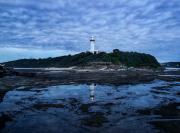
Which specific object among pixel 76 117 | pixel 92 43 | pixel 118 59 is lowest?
pixel 76 117

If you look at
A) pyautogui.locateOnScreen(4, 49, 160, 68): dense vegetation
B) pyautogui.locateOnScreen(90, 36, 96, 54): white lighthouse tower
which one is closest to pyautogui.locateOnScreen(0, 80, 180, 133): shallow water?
pyautogui.locateOnScreen(4, 49, 160, 68): dense vegetation

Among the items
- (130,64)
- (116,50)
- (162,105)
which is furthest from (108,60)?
(162,105)

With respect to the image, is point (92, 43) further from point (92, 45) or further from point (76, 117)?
point (76, 117)

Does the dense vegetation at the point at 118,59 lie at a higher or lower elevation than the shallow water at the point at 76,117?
higher

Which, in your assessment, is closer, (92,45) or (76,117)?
(76,117)

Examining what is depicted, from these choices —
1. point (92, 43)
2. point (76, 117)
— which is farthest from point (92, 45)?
point (76, 117)

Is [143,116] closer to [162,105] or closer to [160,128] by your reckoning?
[160,128]

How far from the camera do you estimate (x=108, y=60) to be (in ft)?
477

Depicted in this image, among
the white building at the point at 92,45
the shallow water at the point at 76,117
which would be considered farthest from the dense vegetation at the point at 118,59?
the shallow water at the point at 76,117

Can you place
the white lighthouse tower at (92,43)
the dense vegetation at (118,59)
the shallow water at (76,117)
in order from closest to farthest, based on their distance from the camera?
the shallow water at (76,117)
the white lighthouse tower at (92,43)
the dense vegetation at (118,59)

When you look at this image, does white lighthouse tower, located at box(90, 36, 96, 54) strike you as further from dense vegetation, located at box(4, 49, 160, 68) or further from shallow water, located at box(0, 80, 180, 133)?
shallow water, located at box(0, 80, 180, 133)

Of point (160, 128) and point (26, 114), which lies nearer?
point (160, 128)

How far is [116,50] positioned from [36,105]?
16031 centimetres

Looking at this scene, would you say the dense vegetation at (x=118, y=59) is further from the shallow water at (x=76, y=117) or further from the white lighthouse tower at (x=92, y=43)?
the shallow water at (x=76, y=117)
